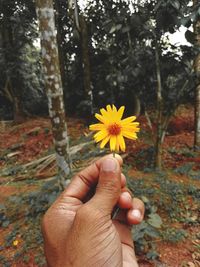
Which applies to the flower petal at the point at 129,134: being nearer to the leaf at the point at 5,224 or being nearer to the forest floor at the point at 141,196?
the forest floor at the point at 141,196

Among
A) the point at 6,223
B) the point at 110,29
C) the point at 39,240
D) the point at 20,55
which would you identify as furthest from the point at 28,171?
the point at 20,55

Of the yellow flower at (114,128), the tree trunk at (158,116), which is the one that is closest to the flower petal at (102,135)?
the yellow flower at (114,128)

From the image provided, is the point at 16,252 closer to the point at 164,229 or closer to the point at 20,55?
the point at 164,229

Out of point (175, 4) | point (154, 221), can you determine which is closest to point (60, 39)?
point (175, 4)

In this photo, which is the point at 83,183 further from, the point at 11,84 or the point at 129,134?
the point at 11,84

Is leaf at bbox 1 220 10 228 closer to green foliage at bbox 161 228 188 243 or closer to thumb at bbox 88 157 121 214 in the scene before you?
green foliage at bbox 161 228 188 243

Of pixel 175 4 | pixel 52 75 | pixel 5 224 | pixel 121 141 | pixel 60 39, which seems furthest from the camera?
pixel 60 39

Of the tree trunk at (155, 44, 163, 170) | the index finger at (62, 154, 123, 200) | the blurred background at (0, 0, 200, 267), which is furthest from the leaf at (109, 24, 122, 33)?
the index finger at (62, 154, 123, 200)
